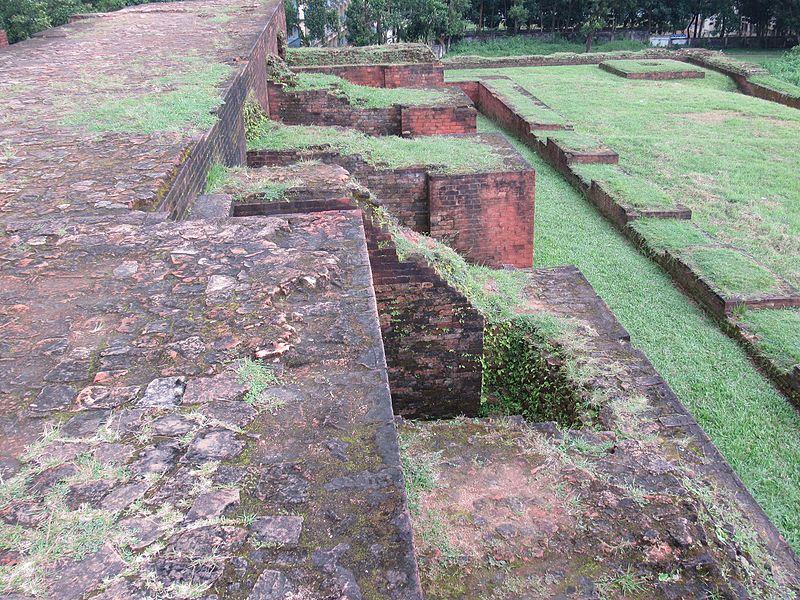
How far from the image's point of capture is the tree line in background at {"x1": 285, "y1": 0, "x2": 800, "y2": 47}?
23.4 meters

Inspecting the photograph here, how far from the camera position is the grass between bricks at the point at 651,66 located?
18.9 m

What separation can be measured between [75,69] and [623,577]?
7865mm

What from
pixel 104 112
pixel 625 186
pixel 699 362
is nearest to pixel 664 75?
pixel 625 186

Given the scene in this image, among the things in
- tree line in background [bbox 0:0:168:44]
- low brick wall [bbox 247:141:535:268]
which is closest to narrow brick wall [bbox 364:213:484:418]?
low brick wall [bbox 247:141:535:268]

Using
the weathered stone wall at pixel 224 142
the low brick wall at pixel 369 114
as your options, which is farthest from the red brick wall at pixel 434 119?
the weathered stone wall at pixel 224 142

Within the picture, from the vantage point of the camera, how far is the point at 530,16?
3084 cm

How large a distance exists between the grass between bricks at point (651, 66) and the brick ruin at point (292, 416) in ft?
52.1

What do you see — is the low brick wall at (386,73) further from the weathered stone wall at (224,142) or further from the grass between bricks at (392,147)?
the grass between bricks at (392,147)

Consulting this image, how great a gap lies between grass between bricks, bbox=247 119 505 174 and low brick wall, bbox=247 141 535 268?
0.40 ft

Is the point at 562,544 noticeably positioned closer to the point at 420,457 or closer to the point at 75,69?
the point at 420,457

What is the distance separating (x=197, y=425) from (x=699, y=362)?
4.33 meters

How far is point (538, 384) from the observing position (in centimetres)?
443

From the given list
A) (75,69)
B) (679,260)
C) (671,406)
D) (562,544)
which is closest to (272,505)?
(562,544)

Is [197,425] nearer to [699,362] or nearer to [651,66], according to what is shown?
[699,362]
